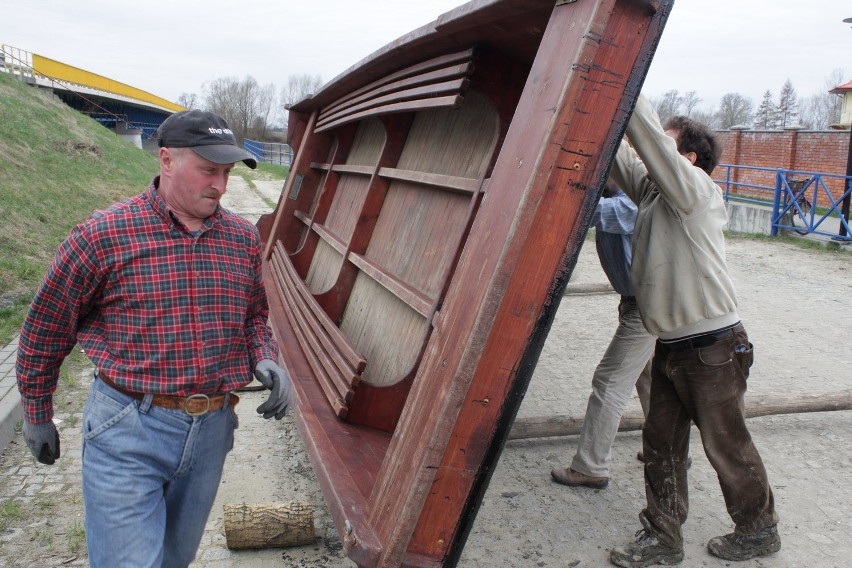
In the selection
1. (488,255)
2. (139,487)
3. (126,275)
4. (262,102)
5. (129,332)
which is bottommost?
(139,487)

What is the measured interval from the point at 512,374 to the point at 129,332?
120 centimetres

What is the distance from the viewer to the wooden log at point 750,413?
4.43 m

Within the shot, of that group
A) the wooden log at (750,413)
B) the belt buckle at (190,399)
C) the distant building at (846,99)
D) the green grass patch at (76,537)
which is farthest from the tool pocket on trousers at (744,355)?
the distant building at (846,99)

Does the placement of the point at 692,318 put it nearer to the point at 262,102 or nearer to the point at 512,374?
the point at 512,374

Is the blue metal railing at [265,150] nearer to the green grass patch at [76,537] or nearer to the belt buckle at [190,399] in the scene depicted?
the green grass patch at [76,537]

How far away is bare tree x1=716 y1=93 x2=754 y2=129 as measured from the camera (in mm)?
64688

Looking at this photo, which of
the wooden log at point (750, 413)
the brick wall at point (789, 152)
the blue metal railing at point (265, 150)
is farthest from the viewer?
the blue metal railing at point (265, 150)

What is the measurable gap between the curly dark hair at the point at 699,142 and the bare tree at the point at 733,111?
63964mm

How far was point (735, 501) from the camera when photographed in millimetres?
3213

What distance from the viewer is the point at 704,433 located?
3160mm

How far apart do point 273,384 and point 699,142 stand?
217 centimetres

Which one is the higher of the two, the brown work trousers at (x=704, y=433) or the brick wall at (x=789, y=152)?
the brick wall at (x=789, y=152)

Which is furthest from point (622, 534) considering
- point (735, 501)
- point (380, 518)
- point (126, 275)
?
point (126, 275)

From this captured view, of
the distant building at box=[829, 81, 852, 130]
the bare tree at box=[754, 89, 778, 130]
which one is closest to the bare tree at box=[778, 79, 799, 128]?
the bare tree at box=[754, 89, 778, 130]
